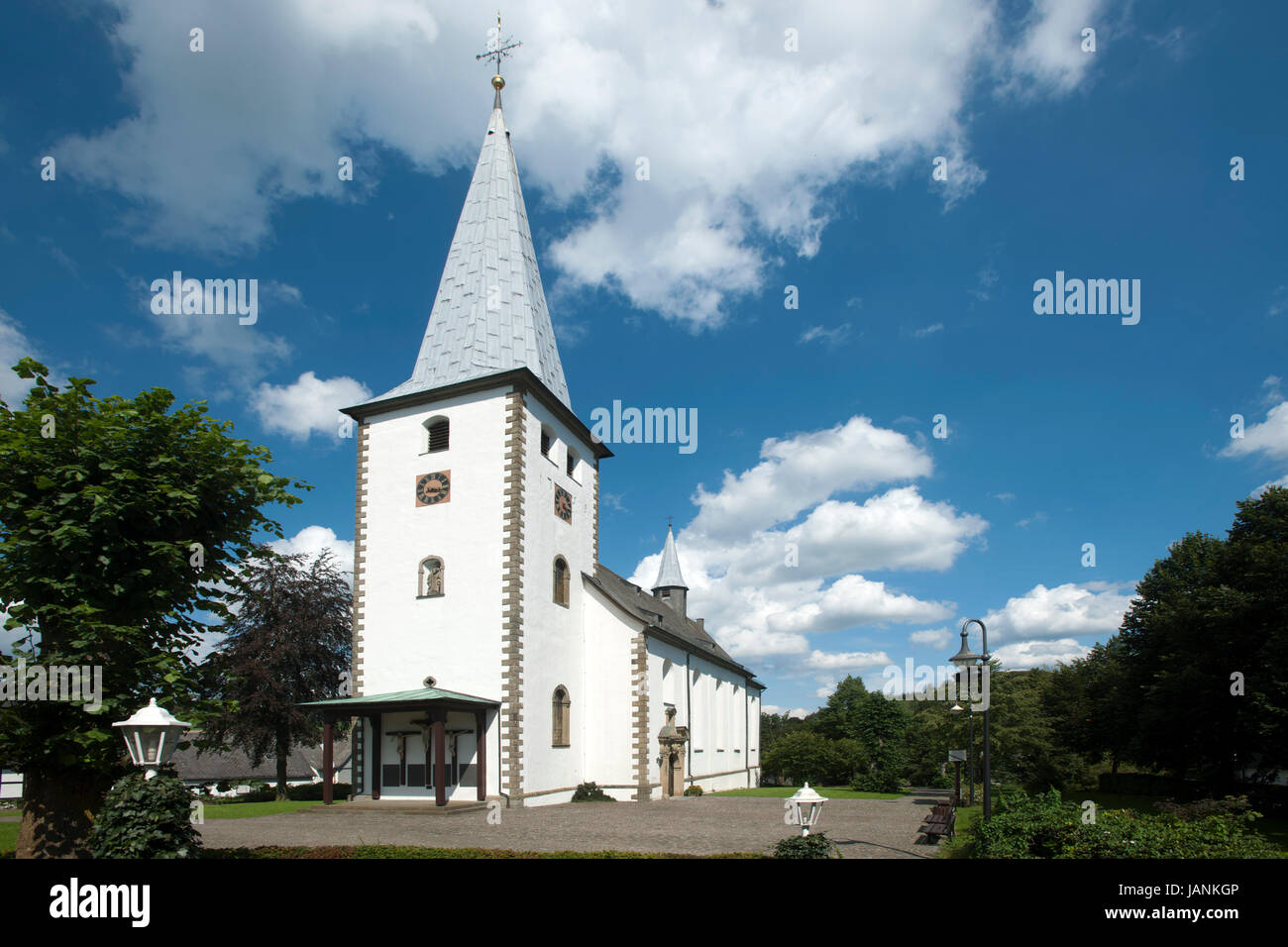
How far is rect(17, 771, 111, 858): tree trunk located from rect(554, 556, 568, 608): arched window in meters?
17.9

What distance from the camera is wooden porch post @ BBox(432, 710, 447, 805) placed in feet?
78.4

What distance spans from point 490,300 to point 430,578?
11.4m

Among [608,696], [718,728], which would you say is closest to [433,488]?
[608,696]

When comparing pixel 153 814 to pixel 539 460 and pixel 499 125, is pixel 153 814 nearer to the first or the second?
pixel 539 460

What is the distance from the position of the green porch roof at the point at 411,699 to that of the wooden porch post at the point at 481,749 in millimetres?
665

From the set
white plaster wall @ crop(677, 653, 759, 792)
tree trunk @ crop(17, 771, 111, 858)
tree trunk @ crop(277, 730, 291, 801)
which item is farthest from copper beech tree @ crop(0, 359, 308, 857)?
white plaster wall @ crop(677, 653, 759, 792)

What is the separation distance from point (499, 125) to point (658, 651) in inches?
970

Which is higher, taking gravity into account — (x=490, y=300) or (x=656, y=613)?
(x=490, y=300)

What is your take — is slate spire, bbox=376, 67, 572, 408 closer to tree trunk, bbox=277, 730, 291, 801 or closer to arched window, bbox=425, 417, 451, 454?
arched window, bbox=425, 417, 451, 454

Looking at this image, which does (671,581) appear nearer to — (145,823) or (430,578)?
(430,578)

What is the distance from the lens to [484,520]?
28.2 m

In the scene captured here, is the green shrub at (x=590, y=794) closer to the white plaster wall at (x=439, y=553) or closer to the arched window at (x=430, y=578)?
the white plaster wall at (x=439, y=553)

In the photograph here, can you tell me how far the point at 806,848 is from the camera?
9961mm

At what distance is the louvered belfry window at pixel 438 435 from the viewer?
30.2 m
